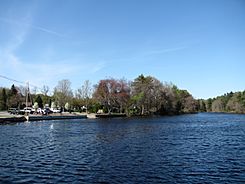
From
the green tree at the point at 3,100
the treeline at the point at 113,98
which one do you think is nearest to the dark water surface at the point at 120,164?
the treeline at the point at 113,98

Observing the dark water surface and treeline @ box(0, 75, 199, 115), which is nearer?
the dark water surface

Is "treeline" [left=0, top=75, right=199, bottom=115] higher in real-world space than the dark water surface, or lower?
higher

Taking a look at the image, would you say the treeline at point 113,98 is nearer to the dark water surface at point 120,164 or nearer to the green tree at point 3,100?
the green tree at point 3,100

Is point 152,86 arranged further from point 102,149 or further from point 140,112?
point 102,149

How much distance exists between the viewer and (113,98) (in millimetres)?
109312

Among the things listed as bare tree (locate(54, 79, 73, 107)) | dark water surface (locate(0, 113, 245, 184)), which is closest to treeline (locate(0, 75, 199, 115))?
bare tree (locate(54, 79, 73, 107))

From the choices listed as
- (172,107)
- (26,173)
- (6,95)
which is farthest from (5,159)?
(172,107)

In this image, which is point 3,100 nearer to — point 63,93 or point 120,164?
point 63,93

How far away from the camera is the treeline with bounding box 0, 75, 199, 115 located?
110 m

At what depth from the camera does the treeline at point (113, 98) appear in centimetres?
11005

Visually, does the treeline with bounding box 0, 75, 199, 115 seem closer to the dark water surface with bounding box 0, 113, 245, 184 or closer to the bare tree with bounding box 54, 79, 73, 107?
the bare tree with bounding box 54, 79, 73, 107

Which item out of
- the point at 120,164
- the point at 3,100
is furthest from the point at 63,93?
the point at 120,164

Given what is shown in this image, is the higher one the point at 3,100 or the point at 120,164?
the point at 3,100

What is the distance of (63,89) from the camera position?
12681 centimetres
